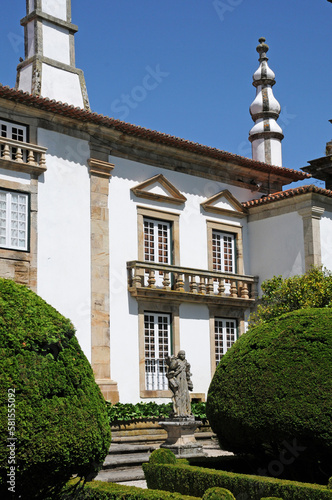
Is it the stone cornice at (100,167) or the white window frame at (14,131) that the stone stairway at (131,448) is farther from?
the white window frame at (14,131)

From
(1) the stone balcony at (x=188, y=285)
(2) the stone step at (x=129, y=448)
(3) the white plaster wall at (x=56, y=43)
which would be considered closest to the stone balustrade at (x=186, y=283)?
(1) the stone balcony at (x=188, y=285)

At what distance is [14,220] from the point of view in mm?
16672

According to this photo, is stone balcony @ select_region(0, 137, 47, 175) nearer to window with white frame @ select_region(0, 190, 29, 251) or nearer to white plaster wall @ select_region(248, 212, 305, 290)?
window with white frame @ select_region(0, 190, 29, 251)

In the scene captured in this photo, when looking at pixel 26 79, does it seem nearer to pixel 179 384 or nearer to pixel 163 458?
pixel 179 384

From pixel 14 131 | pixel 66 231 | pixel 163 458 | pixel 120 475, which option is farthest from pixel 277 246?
pixel 163 458

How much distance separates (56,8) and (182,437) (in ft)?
44.2

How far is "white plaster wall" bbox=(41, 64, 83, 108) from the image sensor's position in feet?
66.6

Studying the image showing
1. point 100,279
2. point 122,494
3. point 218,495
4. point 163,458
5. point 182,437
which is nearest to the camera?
point 218,495

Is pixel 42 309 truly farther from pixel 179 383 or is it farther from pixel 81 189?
pixel 81 189

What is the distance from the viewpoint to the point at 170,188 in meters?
20.5

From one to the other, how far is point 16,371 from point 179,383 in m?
9.15

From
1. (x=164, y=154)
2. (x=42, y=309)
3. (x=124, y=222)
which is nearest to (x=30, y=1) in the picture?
(x=164, y=154)

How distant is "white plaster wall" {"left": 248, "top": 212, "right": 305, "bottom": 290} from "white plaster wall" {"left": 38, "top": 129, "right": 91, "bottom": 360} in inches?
248

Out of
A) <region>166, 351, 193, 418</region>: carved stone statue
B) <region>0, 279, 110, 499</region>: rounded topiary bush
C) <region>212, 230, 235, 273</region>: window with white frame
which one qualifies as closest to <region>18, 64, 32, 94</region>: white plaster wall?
<region>212, 230, 235, 273</region>: window with white frame
